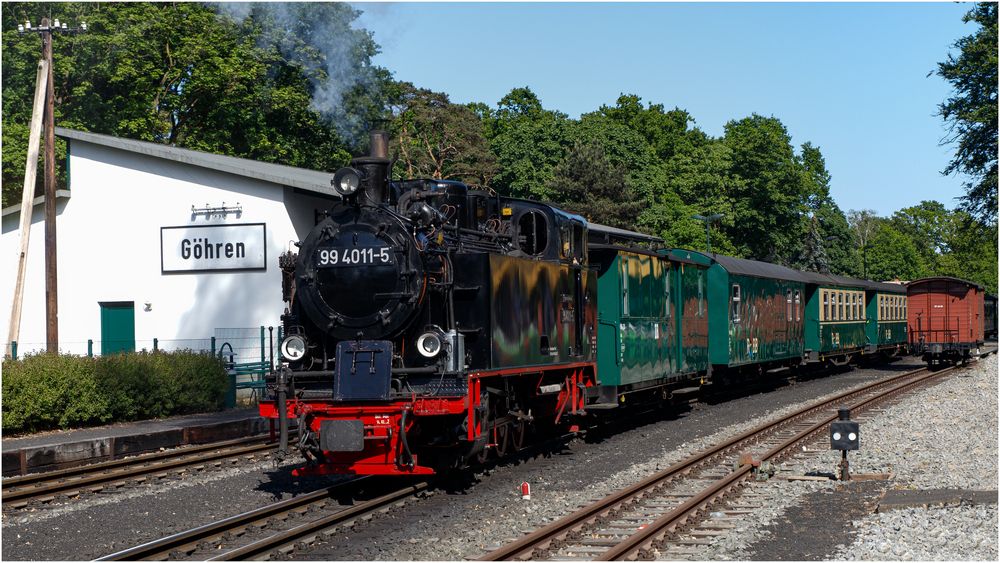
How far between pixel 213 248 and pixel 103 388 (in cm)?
773

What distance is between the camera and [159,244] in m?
25.6

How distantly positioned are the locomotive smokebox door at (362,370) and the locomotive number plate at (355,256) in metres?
0.85

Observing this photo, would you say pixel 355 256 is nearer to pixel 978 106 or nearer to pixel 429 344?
pixel 429 344

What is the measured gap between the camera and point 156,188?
25.6 m

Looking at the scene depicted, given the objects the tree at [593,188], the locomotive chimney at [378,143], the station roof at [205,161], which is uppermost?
the tree at [593,188]

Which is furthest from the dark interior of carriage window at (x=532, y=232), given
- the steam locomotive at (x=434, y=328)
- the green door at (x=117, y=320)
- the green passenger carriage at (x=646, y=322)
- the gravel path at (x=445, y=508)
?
the green door at (x=117, y=320)

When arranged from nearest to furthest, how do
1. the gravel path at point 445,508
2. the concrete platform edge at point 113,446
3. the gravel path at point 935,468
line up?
the gravel path at point 935,468 → the gravel path at point 445,508 → the concrete platform edge at point 113,446

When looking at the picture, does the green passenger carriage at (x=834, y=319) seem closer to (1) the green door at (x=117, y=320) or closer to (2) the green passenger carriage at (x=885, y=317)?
(2) the green passenger carriage at (x=885, y=317)

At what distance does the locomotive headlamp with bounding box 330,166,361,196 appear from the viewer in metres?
11.1

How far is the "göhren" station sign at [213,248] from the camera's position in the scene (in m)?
25.0

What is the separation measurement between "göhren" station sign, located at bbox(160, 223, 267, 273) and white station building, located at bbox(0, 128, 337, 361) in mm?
25

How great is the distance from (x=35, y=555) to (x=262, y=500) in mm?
2700

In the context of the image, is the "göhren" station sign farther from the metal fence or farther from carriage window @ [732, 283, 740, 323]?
carriage window @ [732, 283, 740, 323]

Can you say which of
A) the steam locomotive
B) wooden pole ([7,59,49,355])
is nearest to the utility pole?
wooden pole ([7,59,49,355])
